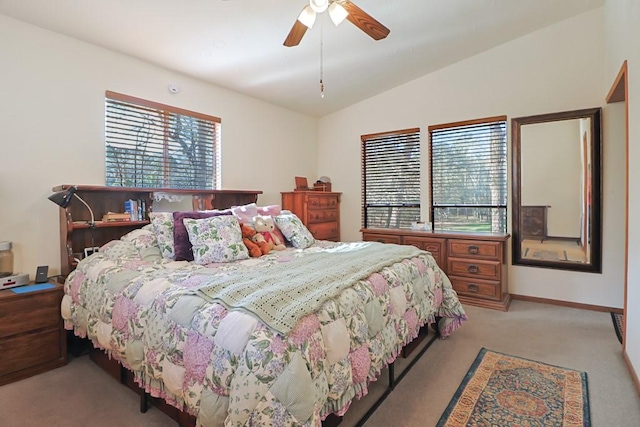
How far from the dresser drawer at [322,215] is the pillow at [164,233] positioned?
2.07m

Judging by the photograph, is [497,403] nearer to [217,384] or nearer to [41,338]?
[217,384]

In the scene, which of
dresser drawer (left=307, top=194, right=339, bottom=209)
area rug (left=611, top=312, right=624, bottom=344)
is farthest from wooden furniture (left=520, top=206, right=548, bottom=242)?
dresser drawer (left=307, top=194, right=339, bottom=209)

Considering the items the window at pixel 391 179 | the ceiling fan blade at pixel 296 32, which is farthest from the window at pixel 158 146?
the window at pixel 391 179

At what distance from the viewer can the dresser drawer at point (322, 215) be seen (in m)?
A: 4.38

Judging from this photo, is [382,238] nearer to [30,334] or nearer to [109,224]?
[109,224]

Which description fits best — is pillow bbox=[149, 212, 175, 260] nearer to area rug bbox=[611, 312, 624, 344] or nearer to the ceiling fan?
the ceiling fan

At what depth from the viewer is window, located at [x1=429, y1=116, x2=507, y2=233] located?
375cm

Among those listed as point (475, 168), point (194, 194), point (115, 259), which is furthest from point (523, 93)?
point (115, 259)

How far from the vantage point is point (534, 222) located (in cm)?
355

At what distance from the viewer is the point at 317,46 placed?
10.0 ft

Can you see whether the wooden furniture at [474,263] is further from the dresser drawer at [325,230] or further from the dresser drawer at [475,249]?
the dresser drawer at [325,230]

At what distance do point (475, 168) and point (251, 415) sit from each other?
375cm

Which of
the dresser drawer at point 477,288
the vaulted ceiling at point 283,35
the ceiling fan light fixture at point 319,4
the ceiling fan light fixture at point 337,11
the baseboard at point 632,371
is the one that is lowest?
the baseboard at point 632,371

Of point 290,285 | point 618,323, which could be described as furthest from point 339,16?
point 618,323
